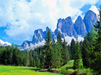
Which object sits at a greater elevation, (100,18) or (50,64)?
(100,18)

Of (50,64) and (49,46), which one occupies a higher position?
(49,46)

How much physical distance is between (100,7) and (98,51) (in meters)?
7.14

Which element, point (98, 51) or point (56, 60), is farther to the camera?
point (56, 60)

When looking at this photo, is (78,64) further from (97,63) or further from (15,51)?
(15,51)

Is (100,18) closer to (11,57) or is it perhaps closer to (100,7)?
(100,7)

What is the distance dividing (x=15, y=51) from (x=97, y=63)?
90845mm

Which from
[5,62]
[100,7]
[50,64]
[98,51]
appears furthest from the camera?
[5,62]

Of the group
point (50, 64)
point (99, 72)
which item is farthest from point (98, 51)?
point (50, 64)

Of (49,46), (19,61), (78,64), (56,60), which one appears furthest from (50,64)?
(19,61)

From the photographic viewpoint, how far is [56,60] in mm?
55438

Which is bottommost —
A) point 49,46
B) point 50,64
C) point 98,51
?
point 50,64

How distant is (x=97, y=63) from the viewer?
1549 centimetres

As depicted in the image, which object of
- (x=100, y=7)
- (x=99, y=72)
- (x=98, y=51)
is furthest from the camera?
(x=100, y=7)

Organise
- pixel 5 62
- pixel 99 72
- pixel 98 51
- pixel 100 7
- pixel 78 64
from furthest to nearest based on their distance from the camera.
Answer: pixel 5 62 < pixel 78 64 < pixel 100 7 < pixel 98 51 < pixel 99 72
